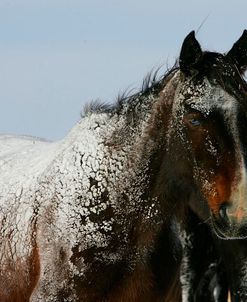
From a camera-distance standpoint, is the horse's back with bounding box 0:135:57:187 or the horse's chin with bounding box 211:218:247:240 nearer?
the horse's chin with bounding box 211:218:247:240

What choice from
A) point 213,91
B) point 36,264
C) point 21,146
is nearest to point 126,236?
point 36,264

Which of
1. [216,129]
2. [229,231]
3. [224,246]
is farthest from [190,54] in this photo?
[224,246]

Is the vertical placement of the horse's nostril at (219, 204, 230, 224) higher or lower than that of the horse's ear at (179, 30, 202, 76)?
lower

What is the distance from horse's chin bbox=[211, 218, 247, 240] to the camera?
318 inches

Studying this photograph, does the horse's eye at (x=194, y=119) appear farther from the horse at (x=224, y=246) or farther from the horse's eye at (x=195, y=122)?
the horse at (x=224, y=246)

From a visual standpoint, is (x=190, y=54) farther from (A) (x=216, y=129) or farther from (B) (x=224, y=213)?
(B) (x=224, y=213)

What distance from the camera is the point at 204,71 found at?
27.7ft

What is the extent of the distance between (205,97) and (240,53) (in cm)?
65

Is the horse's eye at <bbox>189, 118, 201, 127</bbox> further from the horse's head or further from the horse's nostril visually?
the horse's nostril

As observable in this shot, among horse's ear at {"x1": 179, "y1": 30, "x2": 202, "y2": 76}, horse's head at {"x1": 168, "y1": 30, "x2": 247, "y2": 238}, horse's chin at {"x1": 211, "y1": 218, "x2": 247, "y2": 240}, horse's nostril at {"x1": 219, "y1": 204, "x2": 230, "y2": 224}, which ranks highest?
horse's ear at {"x1": 179, "y1": 30, "x2": 202, "y2": 76}

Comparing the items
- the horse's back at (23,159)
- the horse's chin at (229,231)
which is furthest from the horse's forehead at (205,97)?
the horse's back at (23,159)

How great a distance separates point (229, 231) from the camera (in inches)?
320

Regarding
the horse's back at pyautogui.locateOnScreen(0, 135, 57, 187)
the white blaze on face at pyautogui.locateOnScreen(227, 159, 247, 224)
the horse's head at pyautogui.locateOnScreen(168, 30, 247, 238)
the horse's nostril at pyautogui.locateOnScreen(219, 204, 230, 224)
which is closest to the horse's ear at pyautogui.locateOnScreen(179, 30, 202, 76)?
the horse's head at pyautogui.locateOnScreen(168, 30, 247, 238)

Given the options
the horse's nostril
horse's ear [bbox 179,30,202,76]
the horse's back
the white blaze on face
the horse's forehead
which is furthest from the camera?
the horse's back
